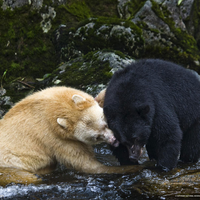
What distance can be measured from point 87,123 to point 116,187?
1.25m

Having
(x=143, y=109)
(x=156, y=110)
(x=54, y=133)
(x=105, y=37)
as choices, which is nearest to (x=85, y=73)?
(x=105, y=37)

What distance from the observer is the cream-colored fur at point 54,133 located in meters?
5.76

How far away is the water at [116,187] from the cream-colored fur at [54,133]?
36 centimetres

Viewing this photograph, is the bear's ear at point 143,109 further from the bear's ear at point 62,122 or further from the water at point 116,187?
the bear's ear at point 62,122

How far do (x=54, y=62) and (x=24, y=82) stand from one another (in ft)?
4.90

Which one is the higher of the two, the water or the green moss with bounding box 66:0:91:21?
the green moss with bounding box 66:0:91:21

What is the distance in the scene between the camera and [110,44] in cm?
1063

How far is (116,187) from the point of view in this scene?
17.2ft

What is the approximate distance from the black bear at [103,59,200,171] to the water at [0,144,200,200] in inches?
12.9

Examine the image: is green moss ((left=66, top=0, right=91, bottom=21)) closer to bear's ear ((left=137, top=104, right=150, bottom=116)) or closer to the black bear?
the black bear

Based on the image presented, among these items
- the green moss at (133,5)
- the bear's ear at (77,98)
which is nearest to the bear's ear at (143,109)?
the bear's ear at (77,98)

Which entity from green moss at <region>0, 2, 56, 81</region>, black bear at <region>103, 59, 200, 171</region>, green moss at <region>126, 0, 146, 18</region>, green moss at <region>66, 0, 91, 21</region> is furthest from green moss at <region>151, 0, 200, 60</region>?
black bear at <region>103, 59, 200, 171</region>

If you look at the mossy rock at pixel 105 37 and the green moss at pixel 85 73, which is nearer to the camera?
the green moss at pixel 85 73

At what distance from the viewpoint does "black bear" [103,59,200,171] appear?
5.04 metres
